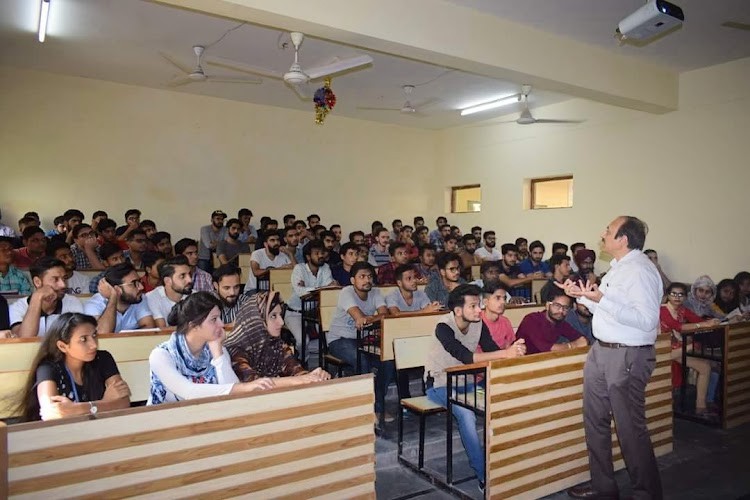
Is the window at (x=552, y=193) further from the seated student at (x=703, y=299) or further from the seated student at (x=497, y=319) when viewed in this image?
the seated student at (x=497, y=319)

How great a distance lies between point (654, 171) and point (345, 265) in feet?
15.3

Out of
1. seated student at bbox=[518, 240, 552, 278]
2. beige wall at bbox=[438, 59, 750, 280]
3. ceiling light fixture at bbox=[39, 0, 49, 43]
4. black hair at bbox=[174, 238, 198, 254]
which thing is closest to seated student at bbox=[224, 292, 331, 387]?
black hair at bbox=[174, 238, 198, 254]

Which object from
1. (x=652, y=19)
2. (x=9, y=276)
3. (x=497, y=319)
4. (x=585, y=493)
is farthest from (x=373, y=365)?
(x=652, y=19)

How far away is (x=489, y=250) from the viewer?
9328 mm

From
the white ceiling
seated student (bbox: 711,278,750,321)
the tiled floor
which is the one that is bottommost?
the tiled floor

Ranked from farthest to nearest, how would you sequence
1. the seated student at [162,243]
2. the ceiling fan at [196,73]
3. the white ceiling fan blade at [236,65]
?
the seated student at [162,243] → the ceiling fan at [196,73] → the white ceiling fan blade at [236,65]

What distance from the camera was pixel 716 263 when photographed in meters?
7.04

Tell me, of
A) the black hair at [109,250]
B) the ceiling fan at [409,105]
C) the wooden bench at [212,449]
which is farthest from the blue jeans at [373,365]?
the ceiling fan at [409,105]

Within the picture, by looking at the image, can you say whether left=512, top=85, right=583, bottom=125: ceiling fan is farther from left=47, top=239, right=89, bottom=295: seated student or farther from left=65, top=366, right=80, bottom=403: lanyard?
left=65, top=366, right=80, bottom=403: lanyard

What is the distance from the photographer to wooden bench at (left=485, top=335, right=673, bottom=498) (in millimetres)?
2719

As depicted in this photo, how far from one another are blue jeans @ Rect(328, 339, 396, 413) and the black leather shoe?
1.41m

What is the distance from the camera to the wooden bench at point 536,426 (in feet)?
8.92

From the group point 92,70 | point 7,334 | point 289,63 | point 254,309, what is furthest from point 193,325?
point 92,70

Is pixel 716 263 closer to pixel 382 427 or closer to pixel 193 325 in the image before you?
pixel 382 427
